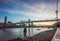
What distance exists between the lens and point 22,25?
498 cm

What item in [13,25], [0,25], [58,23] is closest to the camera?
[0,25]

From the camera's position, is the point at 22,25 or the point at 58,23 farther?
the point at 22,25

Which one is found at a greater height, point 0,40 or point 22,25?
point 22,25

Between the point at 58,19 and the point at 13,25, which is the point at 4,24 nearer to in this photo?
the point at 13,25

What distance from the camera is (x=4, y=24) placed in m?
3.74

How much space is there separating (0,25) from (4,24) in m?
0.18

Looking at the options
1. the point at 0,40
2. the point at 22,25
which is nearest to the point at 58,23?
the point at 22,25

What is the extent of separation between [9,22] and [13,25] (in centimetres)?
44

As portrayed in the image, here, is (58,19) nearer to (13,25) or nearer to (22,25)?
(22,25)

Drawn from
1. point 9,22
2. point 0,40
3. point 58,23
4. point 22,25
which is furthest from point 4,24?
point 0,40

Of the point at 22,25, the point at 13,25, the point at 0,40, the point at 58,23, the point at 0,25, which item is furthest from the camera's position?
the point at 0,40

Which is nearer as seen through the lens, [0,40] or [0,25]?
[0,25]

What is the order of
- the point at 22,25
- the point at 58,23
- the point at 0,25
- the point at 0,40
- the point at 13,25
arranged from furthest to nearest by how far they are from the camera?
1. the point at 0,40
2. the point at 22,25
3. the point at 58,23
4. the point at 13,25
5. the point at 0,25

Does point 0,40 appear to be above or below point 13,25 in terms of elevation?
below
